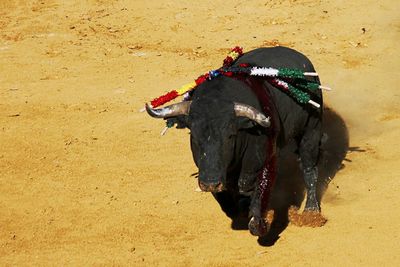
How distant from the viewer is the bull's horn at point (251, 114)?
6.38 m

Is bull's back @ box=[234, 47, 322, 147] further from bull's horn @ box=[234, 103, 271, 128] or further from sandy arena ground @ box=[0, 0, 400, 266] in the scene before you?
sandy arena ground @ box=[0, 0, 400, 266]

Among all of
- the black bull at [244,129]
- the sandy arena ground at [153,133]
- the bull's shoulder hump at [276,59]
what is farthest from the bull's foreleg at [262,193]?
the bull's shoulder hump at [276,59]

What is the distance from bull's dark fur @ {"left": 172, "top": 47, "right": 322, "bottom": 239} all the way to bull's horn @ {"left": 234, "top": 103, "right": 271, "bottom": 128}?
0.22 feet

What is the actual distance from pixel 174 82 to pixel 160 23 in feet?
10.8

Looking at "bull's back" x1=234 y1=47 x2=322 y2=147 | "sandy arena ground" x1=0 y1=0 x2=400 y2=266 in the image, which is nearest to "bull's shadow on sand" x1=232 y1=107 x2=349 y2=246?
"sandy arena ground" x1=0 y1=0 x2=400 y2=266

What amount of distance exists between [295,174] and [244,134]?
257cm

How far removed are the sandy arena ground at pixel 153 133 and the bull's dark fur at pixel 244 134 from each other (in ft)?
1.99

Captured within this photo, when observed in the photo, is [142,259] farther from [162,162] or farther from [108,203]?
[162,162]

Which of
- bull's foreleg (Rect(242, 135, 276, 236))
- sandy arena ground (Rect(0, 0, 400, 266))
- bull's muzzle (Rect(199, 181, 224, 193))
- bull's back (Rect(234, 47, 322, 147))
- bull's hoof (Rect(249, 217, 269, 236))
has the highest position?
bull's back (Rect(234, 47, 322, 147))

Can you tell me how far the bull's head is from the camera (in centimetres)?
642

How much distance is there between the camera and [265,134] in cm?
682

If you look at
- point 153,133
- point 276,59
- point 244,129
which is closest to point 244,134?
point 244,129

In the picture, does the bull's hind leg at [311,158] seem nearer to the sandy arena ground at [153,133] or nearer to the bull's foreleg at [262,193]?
the sandy arena ground at [153,133]

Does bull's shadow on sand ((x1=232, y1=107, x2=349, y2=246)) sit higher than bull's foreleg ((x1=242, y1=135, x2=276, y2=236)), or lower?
lower
